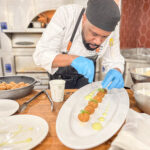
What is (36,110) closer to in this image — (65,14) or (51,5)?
(65,14)

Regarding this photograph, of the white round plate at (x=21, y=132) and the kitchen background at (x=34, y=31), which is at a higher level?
the kitchen background at (x=34, y=31)

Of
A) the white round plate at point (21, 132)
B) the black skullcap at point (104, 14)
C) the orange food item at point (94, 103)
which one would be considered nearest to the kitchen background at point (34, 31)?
the black skullcap at point (104, 14)

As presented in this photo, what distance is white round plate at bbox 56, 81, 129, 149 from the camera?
0.65m

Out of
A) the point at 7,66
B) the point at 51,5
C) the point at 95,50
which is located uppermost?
the point at 51,5

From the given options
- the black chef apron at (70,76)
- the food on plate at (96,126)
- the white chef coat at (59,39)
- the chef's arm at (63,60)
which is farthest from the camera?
the black chef apron at (70,76)

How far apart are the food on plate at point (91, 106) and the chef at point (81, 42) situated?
0.31ft

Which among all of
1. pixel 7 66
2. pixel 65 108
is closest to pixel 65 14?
pixel 65 108

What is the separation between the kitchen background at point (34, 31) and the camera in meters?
3.15

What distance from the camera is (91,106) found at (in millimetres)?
970

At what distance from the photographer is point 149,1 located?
3078mm

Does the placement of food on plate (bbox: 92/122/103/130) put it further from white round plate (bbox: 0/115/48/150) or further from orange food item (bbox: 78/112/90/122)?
white round plate (bbox: 0/115/48/150)

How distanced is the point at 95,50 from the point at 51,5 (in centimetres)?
200

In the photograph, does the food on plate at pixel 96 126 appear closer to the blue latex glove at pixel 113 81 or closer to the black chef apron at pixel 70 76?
the blue latex glove at pixel 113 81

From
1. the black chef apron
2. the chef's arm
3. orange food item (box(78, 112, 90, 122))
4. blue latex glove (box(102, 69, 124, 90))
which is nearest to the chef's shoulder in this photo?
the black chef apron
